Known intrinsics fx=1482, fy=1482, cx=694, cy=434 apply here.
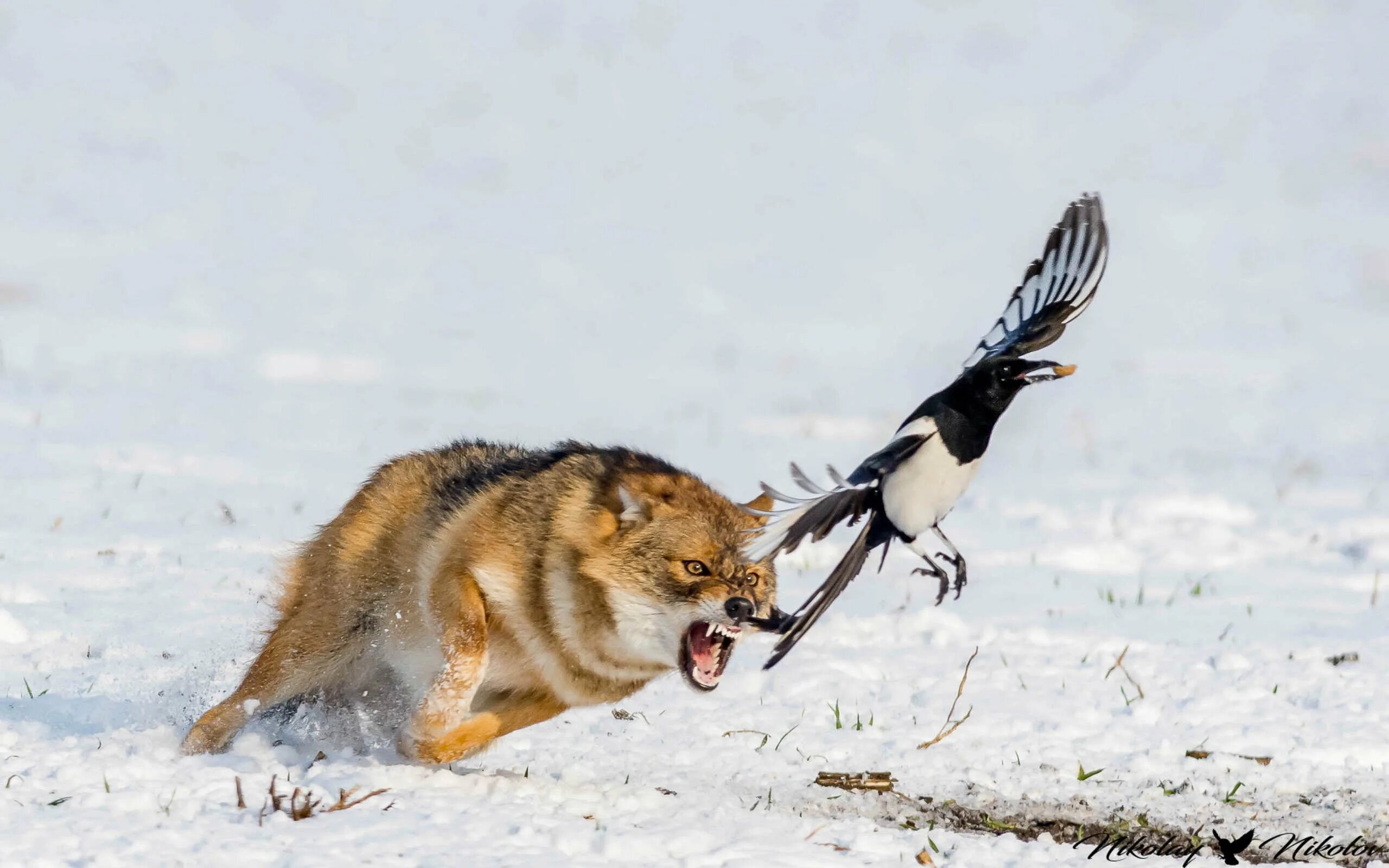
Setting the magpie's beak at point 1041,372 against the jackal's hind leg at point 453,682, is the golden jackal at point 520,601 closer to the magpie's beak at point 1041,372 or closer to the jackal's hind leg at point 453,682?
the jackal's hind leg at point 453,682

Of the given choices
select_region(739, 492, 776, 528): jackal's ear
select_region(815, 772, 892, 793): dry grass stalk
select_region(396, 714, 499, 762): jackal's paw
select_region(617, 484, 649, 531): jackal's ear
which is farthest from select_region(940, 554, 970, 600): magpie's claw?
select_region(396, 714, 499, 762): jackal's paw

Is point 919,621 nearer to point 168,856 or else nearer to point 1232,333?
point 168,856

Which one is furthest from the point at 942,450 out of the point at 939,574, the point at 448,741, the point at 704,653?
the point at 448,741

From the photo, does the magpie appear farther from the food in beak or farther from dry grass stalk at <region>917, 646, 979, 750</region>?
dry grass stalk at <region>917, 646, 979, 750</region>

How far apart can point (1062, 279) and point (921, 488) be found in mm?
920

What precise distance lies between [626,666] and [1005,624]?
313 centimetres

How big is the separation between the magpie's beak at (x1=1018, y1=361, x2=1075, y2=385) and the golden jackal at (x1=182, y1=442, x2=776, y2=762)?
1.05 m

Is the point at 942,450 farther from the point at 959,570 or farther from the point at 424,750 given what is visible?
the point at 424,750

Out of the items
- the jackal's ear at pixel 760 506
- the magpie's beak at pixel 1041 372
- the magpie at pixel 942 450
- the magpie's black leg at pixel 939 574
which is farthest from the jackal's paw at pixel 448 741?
the magpie's beak at pixel 1041 372

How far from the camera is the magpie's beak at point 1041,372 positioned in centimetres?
398

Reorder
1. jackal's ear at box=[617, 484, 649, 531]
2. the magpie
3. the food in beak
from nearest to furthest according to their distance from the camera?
the magpie, the food in beak, jackal's ear at box=[617, 484, 649, 531]

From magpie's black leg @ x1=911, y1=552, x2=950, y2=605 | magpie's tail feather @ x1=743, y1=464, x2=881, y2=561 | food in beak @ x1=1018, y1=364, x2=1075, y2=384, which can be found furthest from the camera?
magpie's black leg @ x1=911, y1=552, x2=950, y2=605

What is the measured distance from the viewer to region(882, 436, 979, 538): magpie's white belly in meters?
4.01

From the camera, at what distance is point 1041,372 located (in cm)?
406
